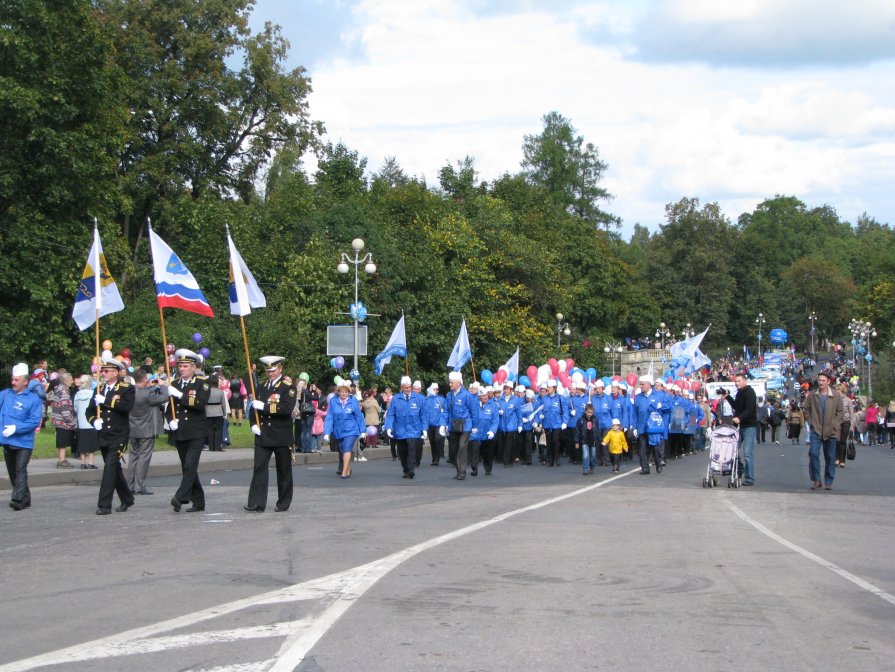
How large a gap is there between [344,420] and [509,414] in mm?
6430

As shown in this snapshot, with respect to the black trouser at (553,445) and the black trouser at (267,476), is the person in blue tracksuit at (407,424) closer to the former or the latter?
the black trouser at (553,445)

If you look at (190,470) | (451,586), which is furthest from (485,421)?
(451,586)

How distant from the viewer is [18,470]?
51.4 ft

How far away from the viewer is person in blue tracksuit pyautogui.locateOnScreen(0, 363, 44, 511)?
50.8 feet

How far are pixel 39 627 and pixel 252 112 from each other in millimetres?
46531

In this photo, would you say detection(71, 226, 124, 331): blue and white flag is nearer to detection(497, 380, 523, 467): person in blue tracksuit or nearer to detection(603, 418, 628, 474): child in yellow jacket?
detection(497, 380, 523, 467): person in blue tracksuit

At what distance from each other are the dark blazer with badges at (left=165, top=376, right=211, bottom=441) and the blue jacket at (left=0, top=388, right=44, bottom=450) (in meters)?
2.21

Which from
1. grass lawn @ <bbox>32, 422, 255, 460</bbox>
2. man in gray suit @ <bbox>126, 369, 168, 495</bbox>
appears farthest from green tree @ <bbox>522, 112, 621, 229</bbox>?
man in gray suit @ <bbox>126, 369, 168, 495</bbox>

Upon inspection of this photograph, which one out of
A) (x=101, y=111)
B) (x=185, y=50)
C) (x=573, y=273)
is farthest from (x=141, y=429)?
(x=573, y=273)

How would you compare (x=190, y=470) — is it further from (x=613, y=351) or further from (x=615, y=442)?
(x=613, y=351)

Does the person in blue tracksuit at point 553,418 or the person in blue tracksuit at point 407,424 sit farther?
the person in blue tracksuit at point 553,418

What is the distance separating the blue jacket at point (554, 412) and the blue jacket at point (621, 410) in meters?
1.80

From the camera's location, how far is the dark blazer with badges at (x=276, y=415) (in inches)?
579

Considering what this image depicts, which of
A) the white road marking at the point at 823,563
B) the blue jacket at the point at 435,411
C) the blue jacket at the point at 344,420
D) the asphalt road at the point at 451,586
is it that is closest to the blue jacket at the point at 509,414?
the blue jacket at the point at 435,411
